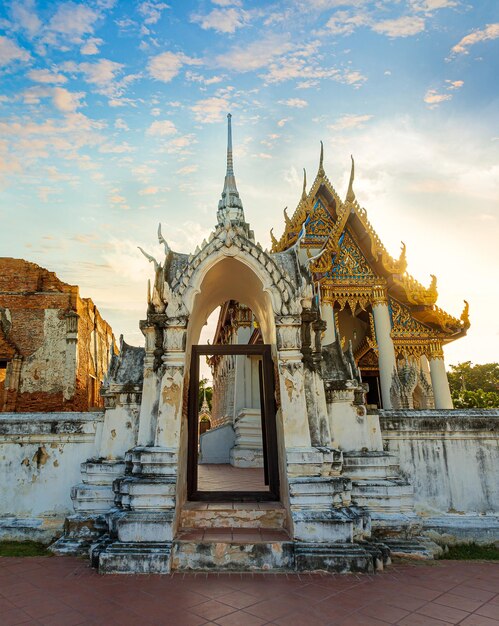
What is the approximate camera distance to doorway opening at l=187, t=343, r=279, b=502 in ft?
17.1

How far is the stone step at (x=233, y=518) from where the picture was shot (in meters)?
4.57

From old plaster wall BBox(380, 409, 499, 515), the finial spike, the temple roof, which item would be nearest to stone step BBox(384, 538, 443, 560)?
old plaster wall BBox(380, 409, 499, 515)

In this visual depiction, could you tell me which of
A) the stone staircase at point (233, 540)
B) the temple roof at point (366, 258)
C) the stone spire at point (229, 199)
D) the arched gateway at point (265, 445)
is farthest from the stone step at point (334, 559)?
the temple roof at point (366, 258)

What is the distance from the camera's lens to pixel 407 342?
11672mm

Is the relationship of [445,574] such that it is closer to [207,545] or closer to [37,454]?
[207,545]

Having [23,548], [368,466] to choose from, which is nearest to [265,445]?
[368,466]

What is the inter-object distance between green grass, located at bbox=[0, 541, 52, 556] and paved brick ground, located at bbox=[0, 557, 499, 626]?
0.49m

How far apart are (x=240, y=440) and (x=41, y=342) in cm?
940

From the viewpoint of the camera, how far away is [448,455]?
5.40 metres

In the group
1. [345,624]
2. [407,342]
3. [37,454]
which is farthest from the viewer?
[407,342]

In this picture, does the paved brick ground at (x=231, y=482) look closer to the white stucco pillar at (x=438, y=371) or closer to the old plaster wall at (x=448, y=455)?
the old plaster wall at (x=448, y=455)

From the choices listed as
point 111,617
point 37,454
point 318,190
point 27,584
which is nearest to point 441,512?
point 111,617

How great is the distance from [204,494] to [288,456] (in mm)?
1377

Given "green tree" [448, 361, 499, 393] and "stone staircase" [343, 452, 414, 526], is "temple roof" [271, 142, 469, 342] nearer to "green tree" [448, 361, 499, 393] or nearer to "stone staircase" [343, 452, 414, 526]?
"stone staircase" [343, 452, 414, 526]
